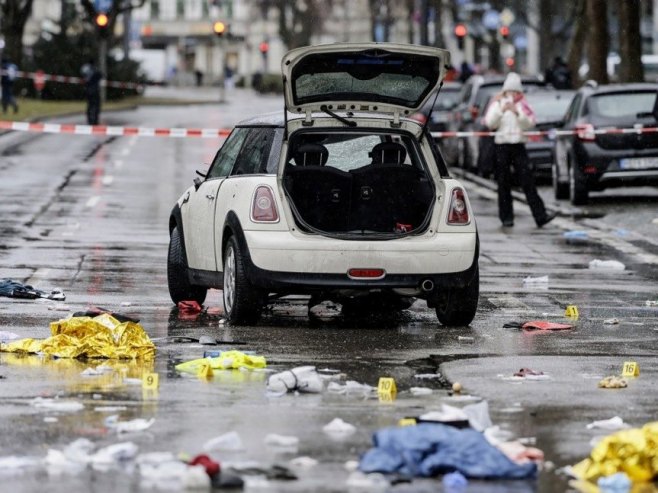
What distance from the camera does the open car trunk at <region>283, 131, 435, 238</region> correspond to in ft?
40.2

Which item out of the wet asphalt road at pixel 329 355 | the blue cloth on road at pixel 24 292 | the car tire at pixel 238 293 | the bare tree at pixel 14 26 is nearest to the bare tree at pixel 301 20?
the bare tree at pixel 14 26

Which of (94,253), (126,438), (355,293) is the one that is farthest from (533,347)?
(94,253)

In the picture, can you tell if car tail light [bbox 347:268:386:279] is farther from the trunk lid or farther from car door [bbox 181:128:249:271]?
car door [bbox 181:128:249:271]

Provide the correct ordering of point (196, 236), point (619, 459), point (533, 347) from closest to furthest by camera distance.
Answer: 1. point (619, 459)
2. point (533, 347)
3. point (196, 236)

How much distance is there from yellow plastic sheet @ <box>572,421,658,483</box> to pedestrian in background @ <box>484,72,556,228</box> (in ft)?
48.4

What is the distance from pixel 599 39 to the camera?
3969 cm

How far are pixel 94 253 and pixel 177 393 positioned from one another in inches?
343

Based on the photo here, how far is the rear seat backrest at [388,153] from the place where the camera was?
41.0ft

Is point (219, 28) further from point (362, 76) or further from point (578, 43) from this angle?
point (362, 76)

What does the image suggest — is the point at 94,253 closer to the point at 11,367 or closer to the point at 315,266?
the point at 315,266

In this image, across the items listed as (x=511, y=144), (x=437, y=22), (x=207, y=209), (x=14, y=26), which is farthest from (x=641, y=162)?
(x=437, y=22)

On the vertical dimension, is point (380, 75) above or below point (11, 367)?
above

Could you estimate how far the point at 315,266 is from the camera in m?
11.7

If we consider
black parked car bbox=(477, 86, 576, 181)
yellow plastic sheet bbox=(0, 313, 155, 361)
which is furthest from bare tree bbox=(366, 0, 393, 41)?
yellow plastic sheet bbox=(0, 313, 155, 361)
